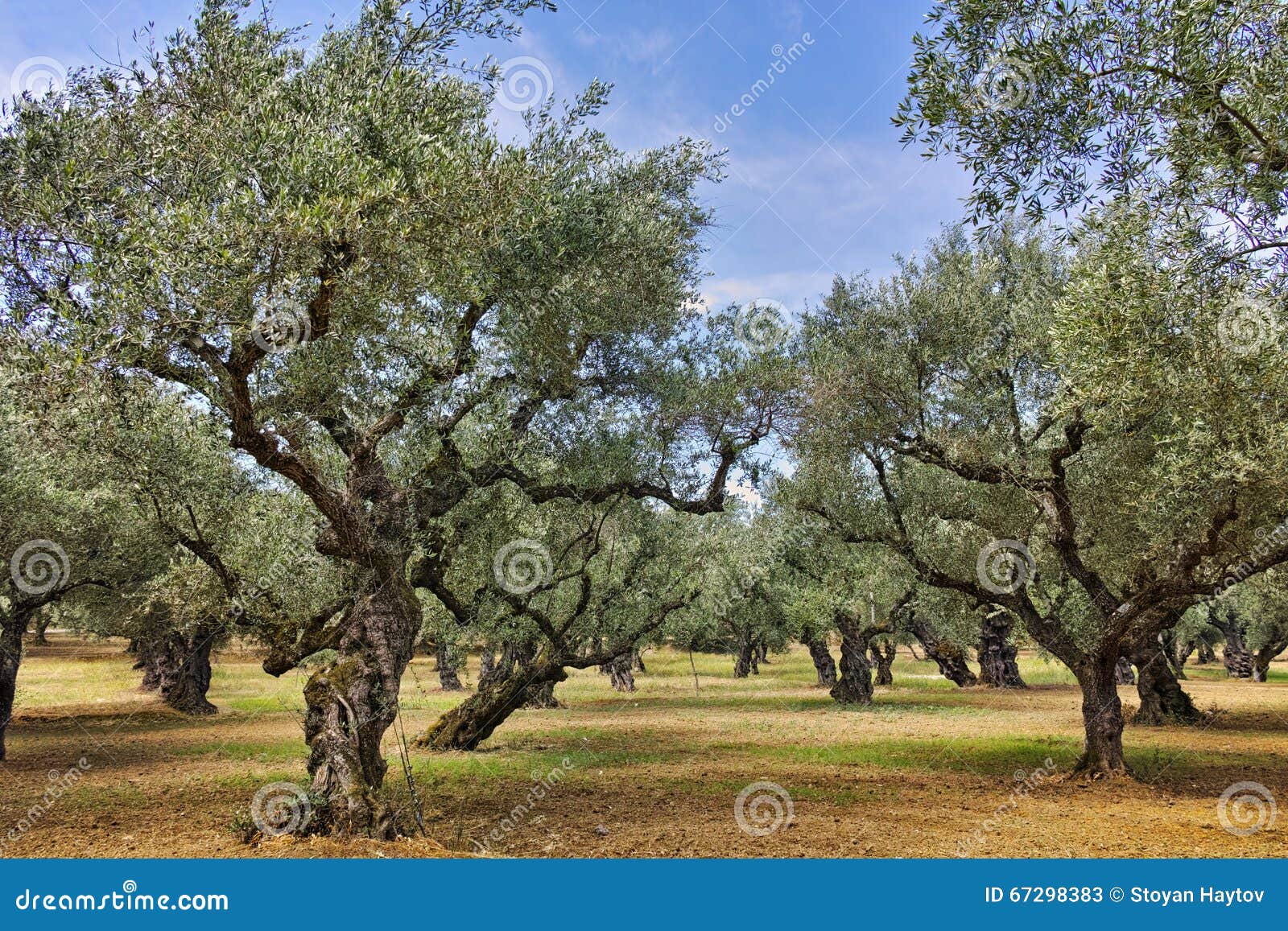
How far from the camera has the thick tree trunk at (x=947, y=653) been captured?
1837 inches

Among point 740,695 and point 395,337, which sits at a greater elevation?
point 395,337

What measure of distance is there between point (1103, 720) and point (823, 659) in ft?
101

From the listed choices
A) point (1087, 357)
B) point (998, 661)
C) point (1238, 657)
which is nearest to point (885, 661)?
point (998, 661)

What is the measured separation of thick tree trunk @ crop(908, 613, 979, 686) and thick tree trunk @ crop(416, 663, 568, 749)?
3162 centimetres

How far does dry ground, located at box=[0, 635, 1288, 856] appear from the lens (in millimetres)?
11414

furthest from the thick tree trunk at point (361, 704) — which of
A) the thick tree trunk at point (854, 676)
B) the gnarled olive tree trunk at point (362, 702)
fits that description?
the thick tree trunk at point (854, 676)

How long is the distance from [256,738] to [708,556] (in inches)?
609

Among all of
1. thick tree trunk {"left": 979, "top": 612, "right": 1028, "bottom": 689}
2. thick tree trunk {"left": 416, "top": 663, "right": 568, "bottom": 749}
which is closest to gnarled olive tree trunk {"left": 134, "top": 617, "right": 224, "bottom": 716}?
thick tree trunk {"left": 416, "top": 663, "right": 568, "bottom": 749}

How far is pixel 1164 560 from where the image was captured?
1528 cm

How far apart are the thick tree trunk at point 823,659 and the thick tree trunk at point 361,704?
34.5 m

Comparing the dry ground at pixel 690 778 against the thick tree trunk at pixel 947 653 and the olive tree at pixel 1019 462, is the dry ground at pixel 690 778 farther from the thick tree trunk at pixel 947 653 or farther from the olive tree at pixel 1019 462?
the thick tree trunk at pixel 947 653

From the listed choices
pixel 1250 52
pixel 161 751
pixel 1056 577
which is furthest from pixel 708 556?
pixel 1250 52

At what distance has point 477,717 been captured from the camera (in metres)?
21.1

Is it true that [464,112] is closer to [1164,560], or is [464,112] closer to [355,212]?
[355,212]
